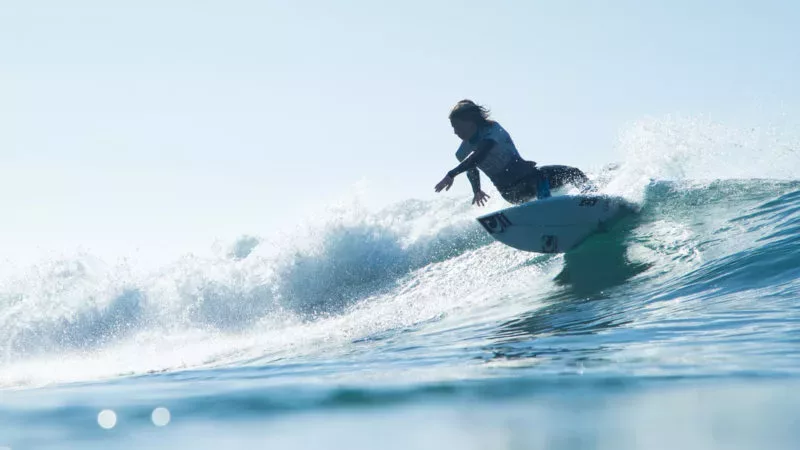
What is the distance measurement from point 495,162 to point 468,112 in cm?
69

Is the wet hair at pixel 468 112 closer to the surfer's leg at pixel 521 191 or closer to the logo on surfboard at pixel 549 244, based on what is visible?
the surfer's leg at pixel 521 191

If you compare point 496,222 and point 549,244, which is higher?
point 496,222

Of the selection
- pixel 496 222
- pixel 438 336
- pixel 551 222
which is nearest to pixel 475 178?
pixel 496 222

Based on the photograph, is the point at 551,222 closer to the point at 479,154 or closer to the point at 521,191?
the point at 521,191

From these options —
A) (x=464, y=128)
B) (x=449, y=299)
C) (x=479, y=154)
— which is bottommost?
(x=449, y=299)

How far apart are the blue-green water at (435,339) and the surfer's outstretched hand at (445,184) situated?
1.28m

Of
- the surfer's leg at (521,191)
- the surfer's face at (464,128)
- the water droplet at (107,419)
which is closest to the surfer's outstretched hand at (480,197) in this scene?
the surfer's leg at (521,191)

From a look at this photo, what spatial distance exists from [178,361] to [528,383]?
6.12 metres

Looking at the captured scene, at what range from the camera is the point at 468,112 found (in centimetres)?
822

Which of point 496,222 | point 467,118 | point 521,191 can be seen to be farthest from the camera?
point 521,191

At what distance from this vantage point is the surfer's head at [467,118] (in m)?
8.20

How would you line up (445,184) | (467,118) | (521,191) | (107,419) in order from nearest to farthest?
(107,419), (445,184), (467,118), (521,191)

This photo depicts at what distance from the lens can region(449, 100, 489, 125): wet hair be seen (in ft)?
26.9

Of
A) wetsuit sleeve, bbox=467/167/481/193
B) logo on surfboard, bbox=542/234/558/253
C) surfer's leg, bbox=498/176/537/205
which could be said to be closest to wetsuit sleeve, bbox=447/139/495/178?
wetsuit sleeve, bbox=467/167/481/193
